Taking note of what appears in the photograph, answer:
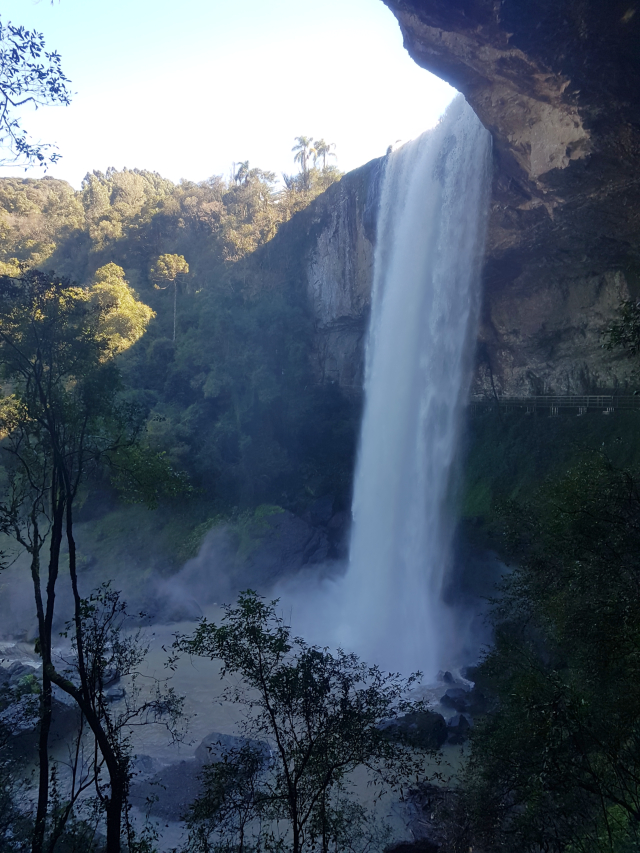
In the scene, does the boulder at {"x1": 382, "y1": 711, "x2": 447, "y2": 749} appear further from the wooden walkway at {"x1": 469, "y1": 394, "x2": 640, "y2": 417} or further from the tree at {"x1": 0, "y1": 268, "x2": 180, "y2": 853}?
the wooden walkway at {"x1": 469, "y1": 394, "x2": 640, "y2": 417}

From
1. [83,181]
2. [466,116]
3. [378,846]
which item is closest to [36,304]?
[378,846]

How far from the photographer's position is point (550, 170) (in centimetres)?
1471

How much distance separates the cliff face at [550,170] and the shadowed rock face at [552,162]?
0.03 m

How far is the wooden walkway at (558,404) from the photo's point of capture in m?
18.4

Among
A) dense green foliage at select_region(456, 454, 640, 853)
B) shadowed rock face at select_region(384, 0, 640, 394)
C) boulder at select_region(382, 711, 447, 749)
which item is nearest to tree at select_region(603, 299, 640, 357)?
dense green foliage at select_region(456, 454, 640, 853)

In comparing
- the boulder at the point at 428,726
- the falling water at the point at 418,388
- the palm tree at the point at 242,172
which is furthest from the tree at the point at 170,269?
the boulder at the point at 428,726

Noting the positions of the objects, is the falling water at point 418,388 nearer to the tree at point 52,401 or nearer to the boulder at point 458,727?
the boulder at point 458,727

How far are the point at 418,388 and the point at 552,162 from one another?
9.08 meters

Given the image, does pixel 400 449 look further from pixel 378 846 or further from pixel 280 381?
pixel 378 846

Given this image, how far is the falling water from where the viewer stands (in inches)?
739

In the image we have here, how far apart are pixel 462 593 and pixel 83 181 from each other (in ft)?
149

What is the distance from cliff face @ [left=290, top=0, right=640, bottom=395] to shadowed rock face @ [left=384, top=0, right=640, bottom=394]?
0.03m

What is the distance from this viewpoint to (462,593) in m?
18.8

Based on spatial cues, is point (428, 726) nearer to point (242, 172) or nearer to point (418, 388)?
point (418, 388)
